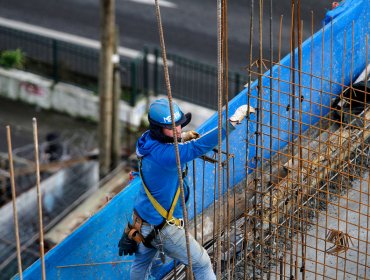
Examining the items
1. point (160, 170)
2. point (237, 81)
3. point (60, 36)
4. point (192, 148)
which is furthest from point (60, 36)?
point (192, 148)

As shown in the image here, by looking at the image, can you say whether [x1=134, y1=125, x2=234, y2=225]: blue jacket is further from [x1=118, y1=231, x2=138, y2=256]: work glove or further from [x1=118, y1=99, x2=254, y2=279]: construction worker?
[x1=118, y1=231, x2=138, y2=256]: work glove

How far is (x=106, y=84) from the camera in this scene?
1622 cm

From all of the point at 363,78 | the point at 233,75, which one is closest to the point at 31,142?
the point at 233,75

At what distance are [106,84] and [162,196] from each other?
824cm

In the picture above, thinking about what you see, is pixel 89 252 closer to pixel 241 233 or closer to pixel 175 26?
pixel 241 233

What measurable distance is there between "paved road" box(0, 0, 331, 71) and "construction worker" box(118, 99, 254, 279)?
419 inches

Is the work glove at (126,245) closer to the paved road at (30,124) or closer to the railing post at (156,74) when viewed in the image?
the railing post at (156,74)

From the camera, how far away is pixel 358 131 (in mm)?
10430

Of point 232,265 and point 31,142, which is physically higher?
point 232,265

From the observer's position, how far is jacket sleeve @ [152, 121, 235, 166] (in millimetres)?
7633

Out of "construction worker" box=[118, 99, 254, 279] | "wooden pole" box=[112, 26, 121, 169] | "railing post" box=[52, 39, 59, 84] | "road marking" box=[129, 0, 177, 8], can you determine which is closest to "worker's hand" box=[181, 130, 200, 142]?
"construction worker" box=[118, 99, 254, 279]

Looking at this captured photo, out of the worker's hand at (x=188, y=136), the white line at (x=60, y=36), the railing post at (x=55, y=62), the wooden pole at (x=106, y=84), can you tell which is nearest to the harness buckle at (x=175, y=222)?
the worker's hand at (x=188, y=136)

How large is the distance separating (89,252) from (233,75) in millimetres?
9445

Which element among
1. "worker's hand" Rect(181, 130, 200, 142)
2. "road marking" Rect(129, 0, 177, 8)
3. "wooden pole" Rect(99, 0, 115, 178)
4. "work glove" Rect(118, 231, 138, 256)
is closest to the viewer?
"worker's hand" Rect(181, 130, 200, 142)
